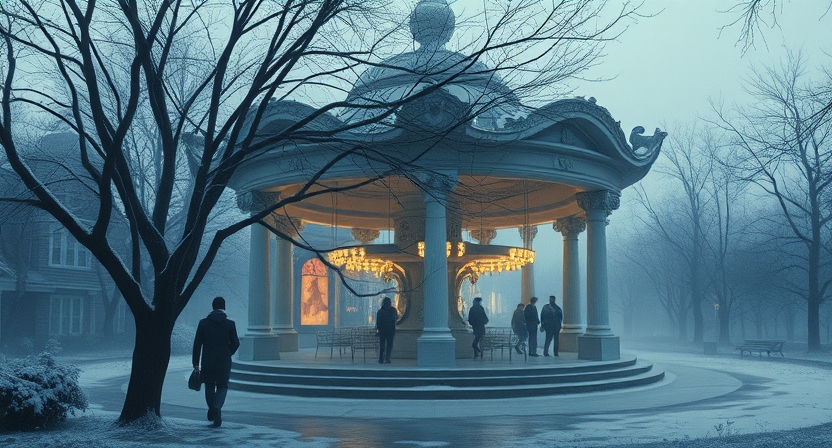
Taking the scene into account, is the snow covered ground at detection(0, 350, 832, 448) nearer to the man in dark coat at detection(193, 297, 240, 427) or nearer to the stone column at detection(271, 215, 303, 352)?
the man in dark coat at detection(193, 297, 240, 427)

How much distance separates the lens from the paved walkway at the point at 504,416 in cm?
1091

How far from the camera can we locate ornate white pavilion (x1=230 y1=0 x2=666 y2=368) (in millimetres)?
18219

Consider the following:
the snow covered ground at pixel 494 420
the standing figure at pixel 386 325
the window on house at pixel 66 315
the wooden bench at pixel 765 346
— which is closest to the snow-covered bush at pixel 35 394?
the snow covered ground at pixel 494 420

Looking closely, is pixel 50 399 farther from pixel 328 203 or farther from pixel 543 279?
pixel 543 279

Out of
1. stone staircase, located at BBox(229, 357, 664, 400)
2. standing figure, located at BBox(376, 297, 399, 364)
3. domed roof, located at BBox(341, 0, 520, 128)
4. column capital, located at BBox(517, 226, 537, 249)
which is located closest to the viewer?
domed roof, located at BBox(341, 0, 520, 128)

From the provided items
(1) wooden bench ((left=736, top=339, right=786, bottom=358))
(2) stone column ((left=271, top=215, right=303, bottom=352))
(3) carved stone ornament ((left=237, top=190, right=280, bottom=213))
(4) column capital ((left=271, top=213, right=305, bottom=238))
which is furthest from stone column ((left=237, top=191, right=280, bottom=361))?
(1) wooden bench ((left=736, top=339, right=786, bottom=358))

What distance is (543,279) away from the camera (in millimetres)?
125312

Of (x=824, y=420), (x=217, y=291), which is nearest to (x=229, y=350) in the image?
(x=824, y=420)

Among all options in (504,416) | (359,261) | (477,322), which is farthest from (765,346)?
(504,416)

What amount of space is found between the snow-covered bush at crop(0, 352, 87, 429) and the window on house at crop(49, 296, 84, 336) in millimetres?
34157

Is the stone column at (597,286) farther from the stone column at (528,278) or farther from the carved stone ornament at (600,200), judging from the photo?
the stone column at (528,278)

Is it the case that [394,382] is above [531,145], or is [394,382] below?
below

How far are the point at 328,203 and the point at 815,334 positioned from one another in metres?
23.2

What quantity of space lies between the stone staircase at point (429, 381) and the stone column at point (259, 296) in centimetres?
214
